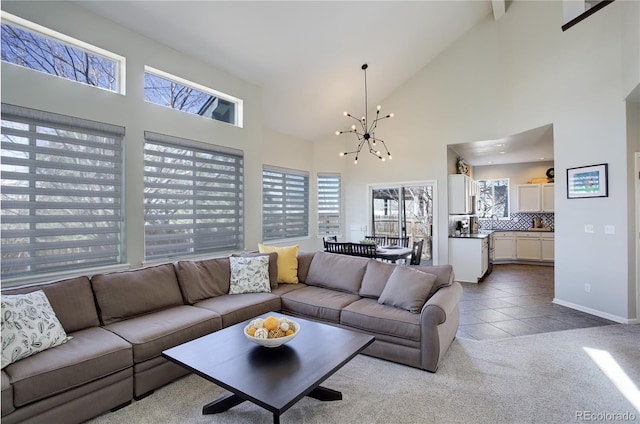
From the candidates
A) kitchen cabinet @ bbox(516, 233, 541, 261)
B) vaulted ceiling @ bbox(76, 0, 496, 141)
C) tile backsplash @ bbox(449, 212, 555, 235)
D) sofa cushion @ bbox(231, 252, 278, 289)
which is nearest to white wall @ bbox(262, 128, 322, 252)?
vaulted ceiling @ bbox(76, 0, 496, 141)

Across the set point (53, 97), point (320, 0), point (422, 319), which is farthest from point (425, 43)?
point (53, 97)

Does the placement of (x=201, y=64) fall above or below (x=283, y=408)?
above

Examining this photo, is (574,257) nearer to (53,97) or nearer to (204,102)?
(204,102)

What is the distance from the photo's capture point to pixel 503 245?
834cm

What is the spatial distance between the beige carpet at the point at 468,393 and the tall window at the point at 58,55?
10.3 feet

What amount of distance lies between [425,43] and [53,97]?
5.73m

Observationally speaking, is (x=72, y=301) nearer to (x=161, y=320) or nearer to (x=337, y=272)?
(x=161, y=320)

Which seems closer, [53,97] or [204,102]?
[53,97]

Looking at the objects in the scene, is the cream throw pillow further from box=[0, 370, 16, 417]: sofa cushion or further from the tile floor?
box=[0, 370, 16, 417]: sofa cushion

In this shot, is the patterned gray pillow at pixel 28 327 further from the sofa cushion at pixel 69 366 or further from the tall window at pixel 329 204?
the tall window at pixel 329 204

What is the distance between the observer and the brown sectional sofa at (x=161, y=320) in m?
1.92

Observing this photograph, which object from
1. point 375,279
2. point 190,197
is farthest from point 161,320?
point 375,279

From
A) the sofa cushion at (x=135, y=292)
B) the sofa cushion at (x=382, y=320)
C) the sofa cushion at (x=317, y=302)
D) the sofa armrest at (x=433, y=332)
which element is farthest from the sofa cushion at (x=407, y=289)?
the sofa cushion at (x=135, y=292)

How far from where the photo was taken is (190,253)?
4.19m
